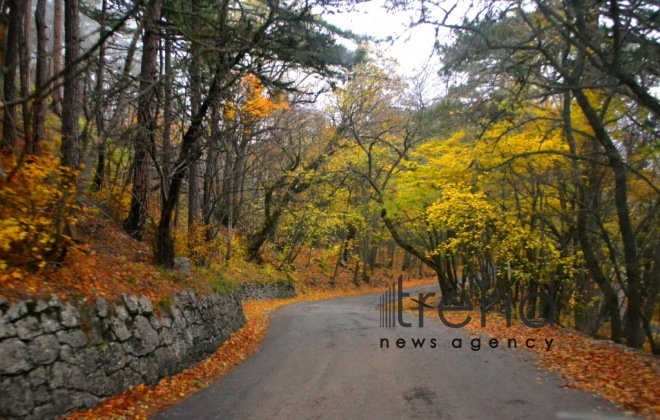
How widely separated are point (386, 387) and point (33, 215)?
547 centimetres

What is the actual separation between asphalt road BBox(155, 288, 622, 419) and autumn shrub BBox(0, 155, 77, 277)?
268cm

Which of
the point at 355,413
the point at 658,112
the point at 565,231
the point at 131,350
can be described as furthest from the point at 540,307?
the point at 131,350

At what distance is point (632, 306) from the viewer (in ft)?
36.6

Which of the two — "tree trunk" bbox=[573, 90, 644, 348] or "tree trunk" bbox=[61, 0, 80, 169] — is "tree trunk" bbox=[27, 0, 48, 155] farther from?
"tree trunk" bbox=[573, 90, 644, 348]

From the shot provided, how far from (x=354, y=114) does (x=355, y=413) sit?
20.4 m

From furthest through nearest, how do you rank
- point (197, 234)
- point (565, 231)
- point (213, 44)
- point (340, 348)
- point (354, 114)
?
point (354, 114) → point (565, 231) → point (197, 234) → point (340, 348) → point (213, 44)

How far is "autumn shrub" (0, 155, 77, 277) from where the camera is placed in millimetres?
6008

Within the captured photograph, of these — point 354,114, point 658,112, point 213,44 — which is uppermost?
point 354,114

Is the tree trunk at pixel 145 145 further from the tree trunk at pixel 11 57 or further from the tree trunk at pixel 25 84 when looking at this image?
the tree trunk at pixel 11 57

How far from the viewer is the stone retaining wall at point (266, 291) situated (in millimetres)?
23853

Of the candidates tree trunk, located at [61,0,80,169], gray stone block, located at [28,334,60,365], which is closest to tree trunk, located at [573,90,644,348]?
gray stone block, located at [28,334,60,365]

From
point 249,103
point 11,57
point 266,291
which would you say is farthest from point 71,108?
point 266,291

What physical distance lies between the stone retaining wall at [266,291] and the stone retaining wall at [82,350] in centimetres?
1488

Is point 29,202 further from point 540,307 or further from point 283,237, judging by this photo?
point 283,237
